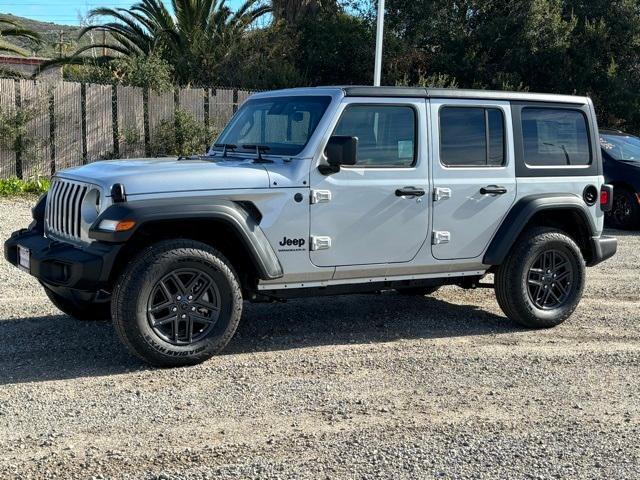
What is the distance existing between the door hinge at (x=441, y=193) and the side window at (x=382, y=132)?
29cm

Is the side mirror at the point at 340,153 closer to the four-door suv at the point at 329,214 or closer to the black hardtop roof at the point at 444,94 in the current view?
the four-door suv at the point at 329,214

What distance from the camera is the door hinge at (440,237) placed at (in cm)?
643

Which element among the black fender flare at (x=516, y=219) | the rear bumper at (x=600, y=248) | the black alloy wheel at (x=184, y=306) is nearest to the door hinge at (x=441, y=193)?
the black fender flare at (x=516, y=219)

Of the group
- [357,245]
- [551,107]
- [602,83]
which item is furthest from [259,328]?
[602,83]

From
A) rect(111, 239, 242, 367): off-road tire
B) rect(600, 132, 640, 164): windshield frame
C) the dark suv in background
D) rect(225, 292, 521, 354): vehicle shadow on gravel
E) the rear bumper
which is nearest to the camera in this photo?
rect(111, 239, 242, 367): off-road tire

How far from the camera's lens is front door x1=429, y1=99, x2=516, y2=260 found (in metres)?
6.46

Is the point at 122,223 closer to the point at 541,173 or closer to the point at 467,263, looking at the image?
the point at 467,263

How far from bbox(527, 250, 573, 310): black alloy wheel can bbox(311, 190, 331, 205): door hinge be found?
2.03 metres

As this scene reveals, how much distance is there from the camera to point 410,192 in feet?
20.5

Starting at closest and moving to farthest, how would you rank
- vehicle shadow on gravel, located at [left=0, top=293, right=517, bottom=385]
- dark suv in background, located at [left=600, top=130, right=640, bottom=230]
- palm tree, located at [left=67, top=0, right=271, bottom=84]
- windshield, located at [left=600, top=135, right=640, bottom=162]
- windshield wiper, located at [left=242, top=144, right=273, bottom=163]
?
vehicle shadow on gravel, located at [left=0, top=293, right=517, bottom=385] → windshield wiper, located at [left=242, top=144, right=273, bottom=163] → dark suv in background, located at [left=600, top=130, right=640, bottom=230] → windshield, located at [left=600, top=135, right=640, bottom=162] → palm tree, located at [left=67, top=0, right=271, bottom=84]

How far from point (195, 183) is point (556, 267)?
334 cm

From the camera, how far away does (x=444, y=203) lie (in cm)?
643

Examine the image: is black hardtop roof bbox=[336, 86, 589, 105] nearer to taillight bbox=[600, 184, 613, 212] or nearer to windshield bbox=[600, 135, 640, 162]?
taillight bbox=[600, 184, 613, 212]

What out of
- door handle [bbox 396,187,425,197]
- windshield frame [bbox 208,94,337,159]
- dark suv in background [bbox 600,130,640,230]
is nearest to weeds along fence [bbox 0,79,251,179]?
dark suv in background [bbox 600,130,640,230]
